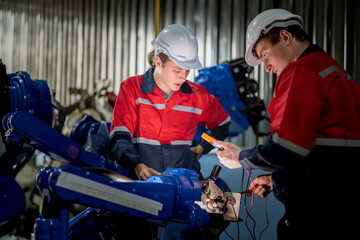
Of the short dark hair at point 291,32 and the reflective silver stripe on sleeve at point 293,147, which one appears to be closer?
the reflective silver stripe on sleeve at point 293,147

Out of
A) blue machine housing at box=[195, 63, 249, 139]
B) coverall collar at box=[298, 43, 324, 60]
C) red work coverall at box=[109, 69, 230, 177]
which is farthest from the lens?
blue machine housing at box=[195, 63, 249, 139]

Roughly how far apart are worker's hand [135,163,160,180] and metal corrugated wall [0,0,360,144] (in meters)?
2.43

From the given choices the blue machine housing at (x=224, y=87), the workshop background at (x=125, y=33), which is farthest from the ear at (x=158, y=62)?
the workshop background at (x=125, y=33)

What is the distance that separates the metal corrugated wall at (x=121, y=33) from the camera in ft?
13.1

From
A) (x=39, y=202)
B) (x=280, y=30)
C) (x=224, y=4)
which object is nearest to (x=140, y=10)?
(x=224, y=4)

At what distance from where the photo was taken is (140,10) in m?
4.77

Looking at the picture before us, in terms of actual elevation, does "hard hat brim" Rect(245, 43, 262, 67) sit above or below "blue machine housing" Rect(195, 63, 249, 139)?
above

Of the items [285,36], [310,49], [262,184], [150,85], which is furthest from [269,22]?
[150,85]

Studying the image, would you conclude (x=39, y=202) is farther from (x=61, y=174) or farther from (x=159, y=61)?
(x=61, y=174)

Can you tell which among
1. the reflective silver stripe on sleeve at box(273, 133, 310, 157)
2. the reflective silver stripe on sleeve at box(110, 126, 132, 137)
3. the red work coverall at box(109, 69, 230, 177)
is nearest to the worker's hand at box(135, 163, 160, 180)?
the red work coverall at box(109, 69, 230, 177)

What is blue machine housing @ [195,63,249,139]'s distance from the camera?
3137 mm

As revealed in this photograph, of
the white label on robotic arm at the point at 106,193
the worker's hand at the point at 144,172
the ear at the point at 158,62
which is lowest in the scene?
the worker's hand at the point at 144,172

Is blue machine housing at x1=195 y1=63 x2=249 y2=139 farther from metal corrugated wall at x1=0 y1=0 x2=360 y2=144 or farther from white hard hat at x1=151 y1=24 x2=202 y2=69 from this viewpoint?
metal corrugated wall at x1=0 y1=0 x2=360 y2=144

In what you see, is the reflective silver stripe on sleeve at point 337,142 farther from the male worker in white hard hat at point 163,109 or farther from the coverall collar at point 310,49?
the male worker in white hard hat at point 163,109
